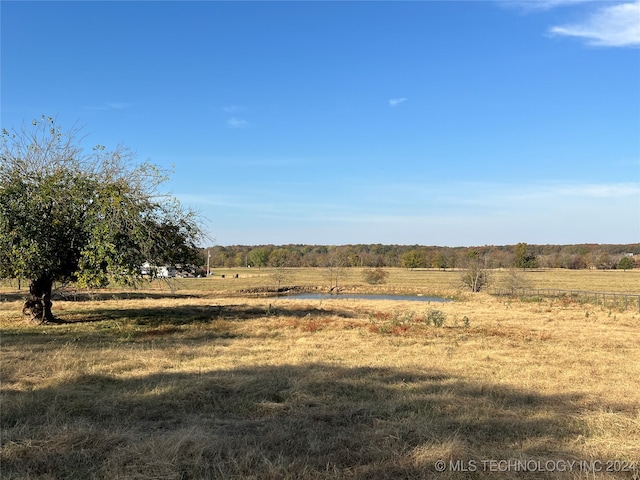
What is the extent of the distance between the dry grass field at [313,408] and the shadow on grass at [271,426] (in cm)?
3

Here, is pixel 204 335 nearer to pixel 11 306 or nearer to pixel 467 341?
pixel 467 341

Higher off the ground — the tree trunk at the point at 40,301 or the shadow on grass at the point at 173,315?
the tree trunk at the point at 40,301

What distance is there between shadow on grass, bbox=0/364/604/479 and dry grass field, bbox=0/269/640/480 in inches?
1.0

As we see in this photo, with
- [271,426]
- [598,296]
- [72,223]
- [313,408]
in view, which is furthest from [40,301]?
[598,296]

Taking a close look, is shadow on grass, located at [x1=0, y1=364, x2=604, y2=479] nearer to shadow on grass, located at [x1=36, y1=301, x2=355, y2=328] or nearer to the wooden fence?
shadow on grass, located at [x1=36, y1=301, x2=355, y2=328]

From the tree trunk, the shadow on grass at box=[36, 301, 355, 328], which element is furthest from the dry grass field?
the shadow on grass at box=[36, 301, 355, 328]

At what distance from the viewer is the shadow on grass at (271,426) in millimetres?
4566

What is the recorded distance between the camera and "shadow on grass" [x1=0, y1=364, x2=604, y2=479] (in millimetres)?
4566

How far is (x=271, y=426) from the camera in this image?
5852 millimetres

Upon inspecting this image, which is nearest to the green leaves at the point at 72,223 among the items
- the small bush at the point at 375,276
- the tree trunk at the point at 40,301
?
the tree trunk at the point at 40,301

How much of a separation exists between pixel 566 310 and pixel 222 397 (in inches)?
1067

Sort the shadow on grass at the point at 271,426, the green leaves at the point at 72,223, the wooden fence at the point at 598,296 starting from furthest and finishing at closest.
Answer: the wooden fence at the point at 598,296 < the green leaves at the point at 72,223 < the shadow on grass at the point at 271,426

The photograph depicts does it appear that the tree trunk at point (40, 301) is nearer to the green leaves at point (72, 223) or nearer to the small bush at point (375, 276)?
the green leaves at point (72, 223)

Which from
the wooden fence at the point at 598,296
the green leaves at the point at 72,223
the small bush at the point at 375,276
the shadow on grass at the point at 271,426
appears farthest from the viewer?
the small bush at the point at 375,276
